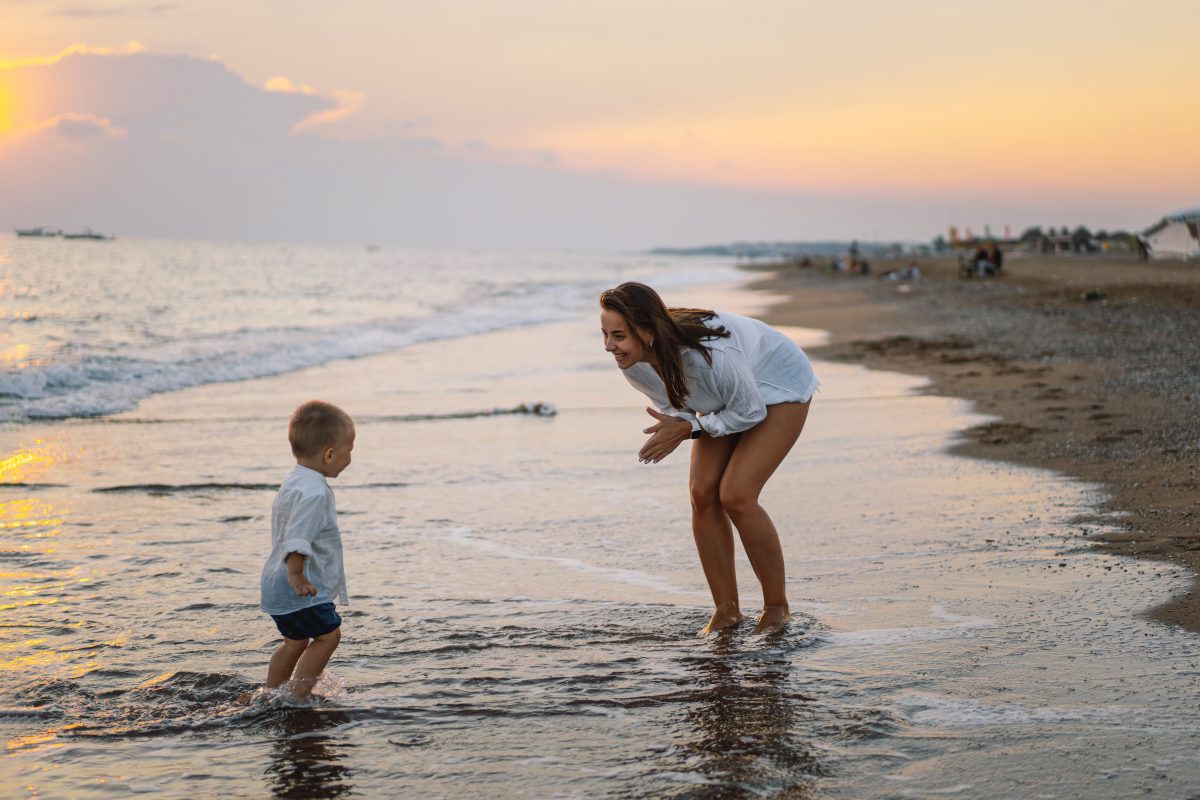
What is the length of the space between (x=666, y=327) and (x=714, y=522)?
1074 millimetres

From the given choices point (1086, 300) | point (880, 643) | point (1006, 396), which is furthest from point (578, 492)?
point (1086, 300)

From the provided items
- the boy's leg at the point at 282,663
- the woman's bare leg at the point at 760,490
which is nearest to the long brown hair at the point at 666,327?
the woman's bare leg at the point at 760,490

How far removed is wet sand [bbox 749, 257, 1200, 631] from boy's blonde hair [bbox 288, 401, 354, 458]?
3.49 meters

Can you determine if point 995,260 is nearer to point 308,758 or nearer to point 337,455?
point 337,455

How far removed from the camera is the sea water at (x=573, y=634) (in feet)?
10.9

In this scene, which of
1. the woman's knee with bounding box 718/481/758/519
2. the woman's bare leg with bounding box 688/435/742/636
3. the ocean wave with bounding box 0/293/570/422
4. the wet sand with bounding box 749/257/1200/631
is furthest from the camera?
the ocean wave with bounding box 0/293/570/422

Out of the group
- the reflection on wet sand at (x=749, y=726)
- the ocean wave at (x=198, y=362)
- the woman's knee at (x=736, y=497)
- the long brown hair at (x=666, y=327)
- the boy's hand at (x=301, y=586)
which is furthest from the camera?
the ocean wave at (x=198, y=362)

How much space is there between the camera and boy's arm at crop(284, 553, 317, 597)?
12.9 ft

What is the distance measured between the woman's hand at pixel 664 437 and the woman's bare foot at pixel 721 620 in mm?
826

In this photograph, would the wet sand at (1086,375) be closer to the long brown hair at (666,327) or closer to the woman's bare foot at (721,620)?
the woman's bare foot at (721,620)

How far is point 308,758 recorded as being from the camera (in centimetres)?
346

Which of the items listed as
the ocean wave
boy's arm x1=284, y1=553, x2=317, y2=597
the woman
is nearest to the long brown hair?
the woman

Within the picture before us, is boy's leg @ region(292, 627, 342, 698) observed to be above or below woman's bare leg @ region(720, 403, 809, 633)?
below

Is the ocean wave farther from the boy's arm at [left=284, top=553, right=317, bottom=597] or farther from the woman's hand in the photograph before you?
the woman's hand
